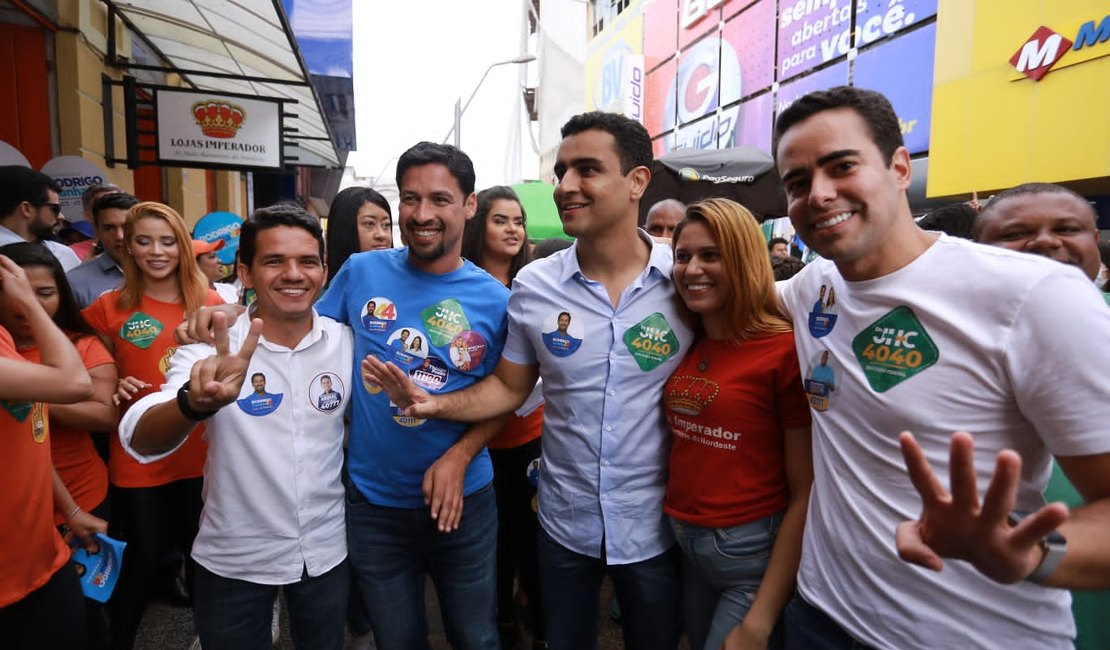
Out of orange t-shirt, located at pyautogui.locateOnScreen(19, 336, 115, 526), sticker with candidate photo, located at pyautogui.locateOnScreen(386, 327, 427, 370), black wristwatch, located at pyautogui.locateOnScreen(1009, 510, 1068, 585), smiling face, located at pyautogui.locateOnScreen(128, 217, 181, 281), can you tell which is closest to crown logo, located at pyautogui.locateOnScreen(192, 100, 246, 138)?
smiling face, located at pyautogui.locateOnScreen(128, 217, 181, 281)

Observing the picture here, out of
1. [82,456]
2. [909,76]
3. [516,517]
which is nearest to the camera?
[82,456]

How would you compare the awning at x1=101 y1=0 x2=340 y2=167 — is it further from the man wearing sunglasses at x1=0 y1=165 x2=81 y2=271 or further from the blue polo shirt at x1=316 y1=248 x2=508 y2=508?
the blue polo shirt at x1=316 y1=248 x2=508 y2=508

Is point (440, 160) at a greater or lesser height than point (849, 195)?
greater

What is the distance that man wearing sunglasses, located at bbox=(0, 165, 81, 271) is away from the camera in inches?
143

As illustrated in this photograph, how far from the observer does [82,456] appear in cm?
256

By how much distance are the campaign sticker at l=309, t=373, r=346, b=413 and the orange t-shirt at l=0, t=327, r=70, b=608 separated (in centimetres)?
85

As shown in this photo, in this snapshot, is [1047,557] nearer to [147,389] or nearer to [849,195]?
Answer: [849,195]

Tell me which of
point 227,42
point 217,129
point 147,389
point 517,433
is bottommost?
point 517,433

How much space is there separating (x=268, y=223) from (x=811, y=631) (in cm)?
216

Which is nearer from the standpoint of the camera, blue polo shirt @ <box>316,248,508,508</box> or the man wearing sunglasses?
blue polo shirt @ <box>316,248,508,508</box>

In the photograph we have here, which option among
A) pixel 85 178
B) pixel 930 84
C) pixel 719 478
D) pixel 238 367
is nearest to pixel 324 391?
pixel 238 367

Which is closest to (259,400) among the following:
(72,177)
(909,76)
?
(72,177)

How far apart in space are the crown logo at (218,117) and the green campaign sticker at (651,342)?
698cm

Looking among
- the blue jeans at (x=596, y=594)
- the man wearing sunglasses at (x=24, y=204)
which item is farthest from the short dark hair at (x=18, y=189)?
the blue jeans at (x=596, y=594)
